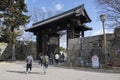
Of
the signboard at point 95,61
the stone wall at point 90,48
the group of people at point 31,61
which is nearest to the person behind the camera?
the group of people at point 31,61

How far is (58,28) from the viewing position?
39312mm

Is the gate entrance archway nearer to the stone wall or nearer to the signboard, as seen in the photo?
the stone wall

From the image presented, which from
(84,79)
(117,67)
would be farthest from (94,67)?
(84,79)

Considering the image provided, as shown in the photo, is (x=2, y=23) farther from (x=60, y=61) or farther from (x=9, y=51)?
(x=60, y=61)

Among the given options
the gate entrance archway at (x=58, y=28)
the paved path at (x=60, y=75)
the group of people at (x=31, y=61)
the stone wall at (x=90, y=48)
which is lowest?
the paved path at (x=60, y=75)

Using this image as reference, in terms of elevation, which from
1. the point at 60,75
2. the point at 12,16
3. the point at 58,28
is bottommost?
the point at 60,75

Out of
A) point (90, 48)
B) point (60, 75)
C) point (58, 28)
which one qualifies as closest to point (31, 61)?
point (60, 75)

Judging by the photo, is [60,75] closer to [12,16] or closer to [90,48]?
[90,48]

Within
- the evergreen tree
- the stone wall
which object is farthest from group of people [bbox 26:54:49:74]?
A: the evergreen tree

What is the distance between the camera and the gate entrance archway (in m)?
36.0

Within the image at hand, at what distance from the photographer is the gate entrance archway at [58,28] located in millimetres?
35969

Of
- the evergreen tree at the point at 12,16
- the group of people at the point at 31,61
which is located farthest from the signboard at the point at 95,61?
the evergreen tree at the point at 12,16

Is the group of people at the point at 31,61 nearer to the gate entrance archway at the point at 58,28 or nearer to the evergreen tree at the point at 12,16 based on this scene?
the gate entrance archway at the point at 58,28

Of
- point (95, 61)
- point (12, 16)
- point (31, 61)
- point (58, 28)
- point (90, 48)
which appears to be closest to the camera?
point (31, 61)
